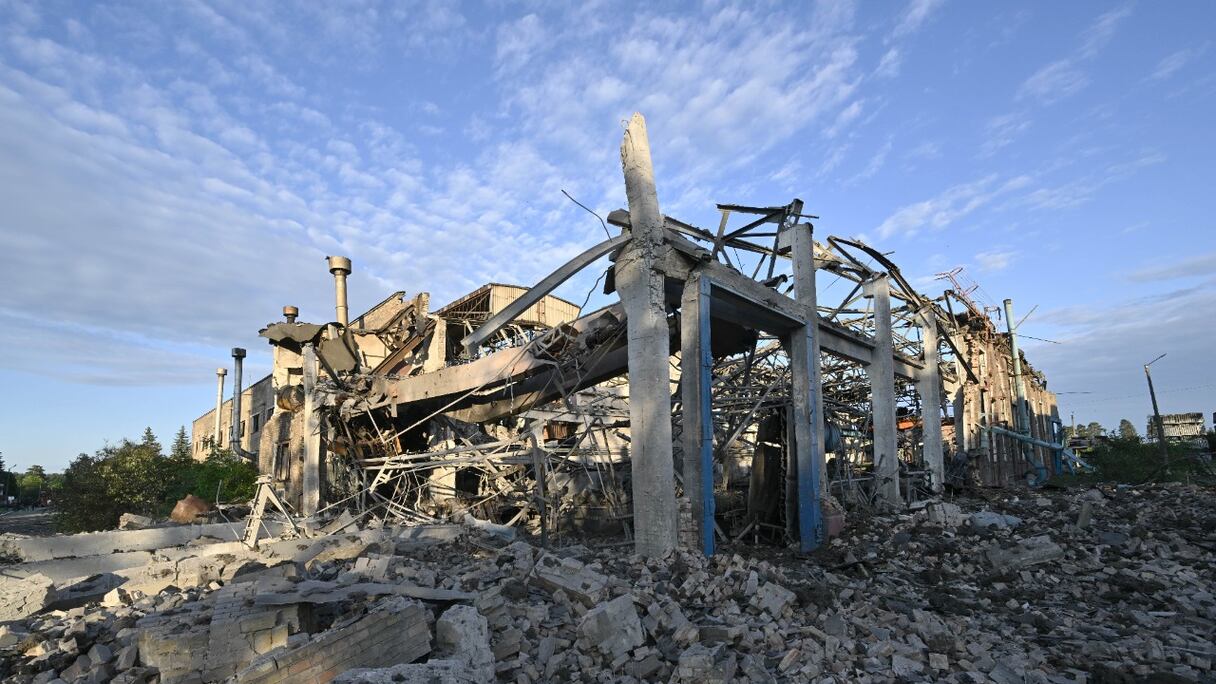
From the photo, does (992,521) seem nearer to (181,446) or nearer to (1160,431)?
(1160,431)

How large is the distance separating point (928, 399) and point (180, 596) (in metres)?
16.0

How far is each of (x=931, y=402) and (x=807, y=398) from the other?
295 inches

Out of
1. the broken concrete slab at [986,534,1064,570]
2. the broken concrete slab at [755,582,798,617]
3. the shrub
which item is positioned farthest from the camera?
Answer: the shrub

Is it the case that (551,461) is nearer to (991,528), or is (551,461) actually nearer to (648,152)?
(648,152)

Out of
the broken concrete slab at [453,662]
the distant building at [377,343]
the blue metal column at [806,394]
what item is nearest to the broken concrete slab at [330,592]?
the broken concrete slab at [453,662]

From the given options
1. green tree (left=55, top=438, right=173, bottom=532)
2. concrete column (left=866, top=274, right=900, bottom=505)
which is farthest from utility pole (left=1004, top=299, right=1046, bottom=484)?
green tree (left=55, top=438, right=173, bottom=532)

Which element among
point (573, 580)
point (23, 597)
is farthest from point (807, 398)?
point (23, 597)

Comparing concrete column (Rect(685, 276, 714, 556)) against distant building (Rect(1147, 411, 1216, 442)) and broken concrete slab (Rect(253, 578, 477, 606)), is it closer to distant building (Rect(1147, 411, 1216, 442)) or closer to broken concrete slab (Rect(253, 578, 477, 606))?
→ broken concrete slab (Rect(253, 578, 477, 606))

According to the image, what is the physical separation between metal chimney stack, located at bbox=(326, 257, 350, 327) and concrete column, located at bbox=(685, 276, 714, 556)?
510 inches

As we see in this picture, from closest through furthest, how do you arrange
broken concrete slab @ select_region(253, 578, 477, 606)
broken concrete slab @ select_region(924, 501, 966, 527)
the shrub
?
1. broken concrete slab @ select_region(253, 578, 477, 606)
2. broken concrete slab @ select_region(924, 501, 966, 527)
3. the shrub

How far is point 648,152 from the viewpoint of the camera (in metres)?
8.84

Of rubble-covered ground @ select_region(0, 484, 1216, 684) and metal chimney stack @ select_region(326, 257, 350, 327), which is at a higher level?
metal chimney stack @ select_region(326, 257, 350, 327)

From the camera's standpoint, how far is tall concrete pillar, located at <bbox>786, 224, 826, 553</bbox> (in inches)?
419

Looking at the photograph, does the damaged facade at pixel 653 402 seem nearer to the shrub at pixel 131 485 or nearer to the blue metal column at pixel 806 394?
the blue metal column at pixel 806 394
